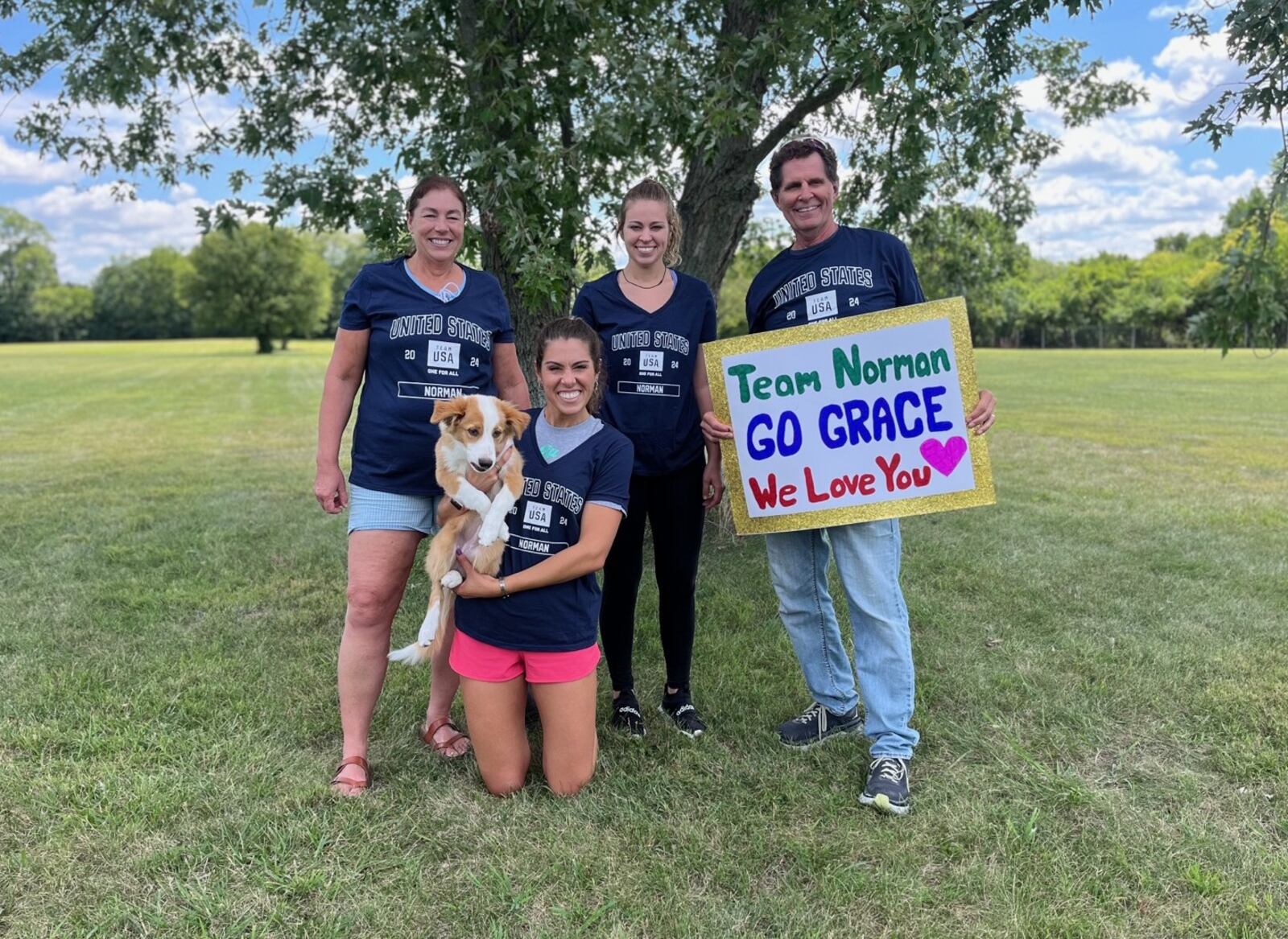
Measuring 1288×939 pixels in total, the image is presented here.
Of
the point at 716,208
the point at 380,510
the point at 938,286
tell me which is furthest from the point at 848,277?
the point at 938,286

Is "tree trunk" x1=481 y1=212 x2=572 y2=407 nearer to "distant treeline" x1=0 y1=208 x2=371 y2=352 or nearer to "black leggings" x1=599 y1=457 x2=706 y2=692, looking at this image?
"black leggings" x1=599 y1=457 x2=706 y2=692

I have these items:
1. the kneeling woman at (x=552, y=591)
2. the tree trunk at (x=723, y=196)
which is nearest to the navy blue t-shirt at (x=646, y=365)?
the kneeling woman at (x=552, y=591)

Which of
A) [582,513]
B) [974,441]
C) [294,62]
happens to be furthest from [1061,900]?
[294,62]

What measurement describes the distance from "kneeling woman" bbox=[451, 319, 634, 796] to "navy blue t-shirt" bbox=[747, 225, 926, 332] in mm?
918

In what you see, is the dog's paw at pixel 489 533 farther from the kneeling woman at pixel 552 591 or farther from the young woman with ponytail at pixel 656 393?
the young woman with ponytail at pixel 656 393

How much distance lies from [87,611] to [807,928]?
17.2 feet

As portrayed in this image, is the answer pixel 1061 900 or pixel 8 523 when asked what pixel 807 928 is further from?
pixel 8 523

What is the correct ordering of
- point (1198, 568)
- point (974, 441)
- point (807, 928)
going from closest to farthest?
point (807, 928)
point (974, 441)
point (1198, 568)

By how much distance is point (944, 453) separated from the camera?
3.47 meters

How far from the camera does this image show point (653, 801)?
10.9ft

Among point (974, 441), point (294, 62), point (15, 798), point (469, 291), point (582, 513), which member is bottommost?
point (15, 798)

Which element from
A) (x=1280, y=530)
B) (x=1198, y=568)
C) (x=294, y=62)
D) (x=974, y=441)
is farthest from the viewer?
(x=1280, y=530)

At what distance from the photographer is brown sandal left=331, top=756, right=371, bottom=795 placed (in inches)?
132

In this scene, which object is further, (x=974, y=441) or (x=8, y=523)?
(x=8, y=523)
